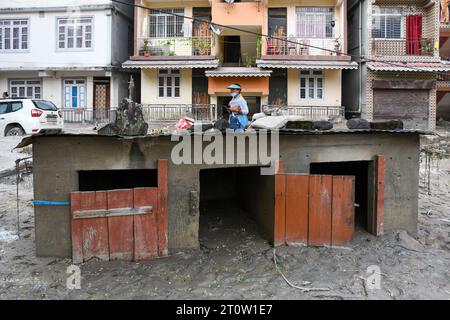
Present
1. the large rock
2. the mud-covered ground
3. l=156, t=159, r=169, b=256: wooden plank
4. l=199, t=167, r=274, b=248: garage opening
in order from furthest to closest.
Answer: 1. l=199, t=167, r=274, b=248: garage opening
2. l=156, t=159, r=169, b=256: wooden plank
3. the large rock
4. the mud-covered ground

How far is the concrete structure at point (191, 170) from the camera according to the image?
22.5 feet

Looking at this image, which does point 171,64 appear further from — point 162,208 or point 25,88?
point 162,208

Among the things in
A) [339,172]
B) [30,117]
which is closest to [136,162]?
[339,172]

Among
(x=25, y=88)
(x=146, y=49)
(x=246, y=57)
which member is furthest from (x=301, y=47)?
(x=25, y=88)

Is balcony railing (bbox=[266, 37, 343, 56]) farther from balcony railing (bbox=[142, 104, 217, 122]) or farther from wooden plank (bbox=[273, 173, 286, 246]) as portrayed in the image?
wooden plank (bbox=[273, 173, 286, 246])

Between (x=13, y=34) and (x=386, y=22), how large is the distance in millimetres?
20423

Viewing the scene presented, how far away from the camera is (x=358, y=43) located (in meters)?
22.8

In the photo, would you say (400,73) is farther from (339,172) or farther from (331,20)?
(339,172)

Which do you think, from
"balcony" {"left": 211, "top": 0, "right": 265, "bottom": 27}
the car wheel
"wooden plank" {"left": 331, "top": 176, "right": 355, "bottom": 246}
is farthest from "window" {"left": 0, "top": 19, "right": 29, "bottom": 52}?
"wooden plank" {"left": 331, "top": 176, "right": 355, "bottom": 246}

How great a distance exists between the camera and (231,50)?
80.2 feet

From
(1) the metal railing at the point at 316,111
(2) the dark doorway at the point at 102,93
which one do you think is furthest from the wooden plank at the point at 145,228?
(2) the dark doorway at the point at 102,93

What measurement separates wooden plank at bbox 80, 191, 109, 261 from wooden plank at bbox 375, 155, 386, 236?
498 cm

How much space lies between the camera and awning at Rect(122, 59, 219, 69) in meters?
21.5

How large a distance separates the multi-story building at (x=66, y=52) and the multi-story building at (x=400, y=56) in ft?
44.4
